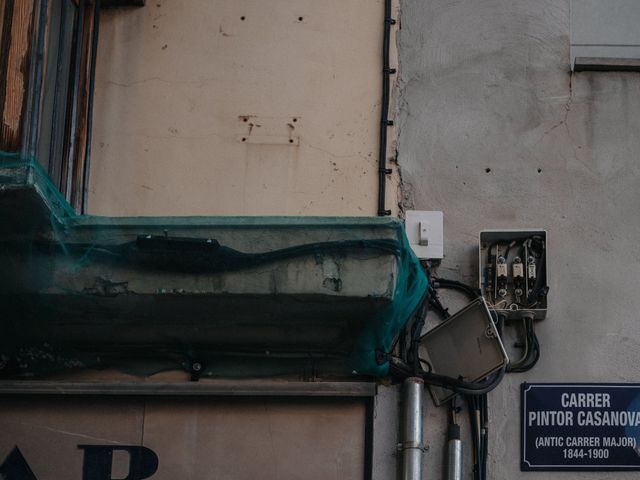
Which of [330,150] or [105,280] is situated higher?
[330,150]

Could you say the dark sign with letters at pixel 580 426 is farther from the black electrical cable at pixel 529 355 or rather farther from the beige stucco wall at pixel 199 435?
the beige stucco wall at pixel 199 435

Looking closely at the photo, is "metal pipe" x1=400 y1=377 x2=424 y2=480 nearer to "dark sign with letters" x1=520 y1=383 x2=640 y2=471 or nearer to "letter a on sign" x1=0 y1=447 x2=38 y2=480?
"dark sign with letters" x1=520 y1=383 x2=640 y2=471

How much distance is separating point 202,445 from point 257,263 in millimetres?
1085

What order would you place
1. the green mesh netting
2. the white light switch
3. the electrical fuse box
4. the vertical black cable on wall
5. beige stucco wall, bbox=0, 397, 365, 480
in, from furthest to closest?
the vertical black cable on wall → the white light switch → the electrical fuse box → beige stucco wall, bbox=0, 397, 365, 480 → the green mesh netting

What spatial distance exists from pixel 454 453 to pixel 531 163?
5.92ft

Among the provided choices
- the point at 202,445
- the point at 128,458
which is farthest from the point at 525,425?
the point at 128,458

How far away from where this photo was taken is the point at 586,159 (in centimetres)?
670

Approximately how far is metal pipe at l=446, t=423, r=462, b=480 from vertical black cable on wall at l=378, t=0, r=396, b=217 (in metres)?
1.33

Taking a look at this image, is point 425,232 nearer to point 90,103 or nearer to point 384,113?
point 384,113

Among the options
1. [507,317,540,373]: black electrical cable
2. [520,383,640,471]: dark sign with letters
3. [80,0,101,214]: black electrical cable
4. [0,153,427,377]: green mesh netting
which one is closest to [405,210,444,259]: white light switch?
[0,153,427,377]: green mesh netting

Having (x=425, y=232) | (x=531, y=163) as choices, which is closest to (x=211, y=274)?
(x=425, y=232)

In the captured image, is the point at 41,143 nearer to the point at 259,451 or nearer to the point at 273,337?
the point at 273,337

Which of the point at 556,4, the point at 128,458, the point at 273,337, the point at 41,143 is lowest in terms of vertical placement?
the point at 128,458

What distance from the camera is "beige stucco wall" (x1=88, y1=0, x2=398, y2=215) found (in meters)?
6.70
